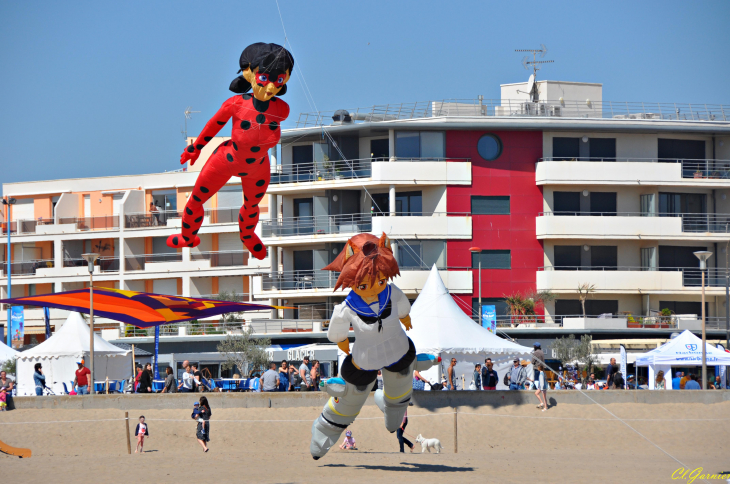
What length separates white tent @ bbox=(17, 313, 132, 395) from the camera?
30.2 meters

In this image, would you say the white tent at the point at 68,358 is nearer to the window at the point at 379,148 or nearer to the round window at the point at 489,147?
the window at the point at 379,148

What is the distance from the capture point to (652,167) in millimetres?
42406

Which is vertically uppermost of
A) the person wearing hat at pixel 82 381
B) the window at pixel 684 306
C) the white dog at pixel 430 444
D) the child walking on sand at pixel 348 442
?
the window at pixel 684 306

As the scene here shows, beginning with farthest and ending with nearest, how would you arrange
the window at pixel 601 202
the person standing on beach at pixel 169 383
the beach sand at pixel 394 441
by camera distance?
the window at pixel 601 202, the person standing on beach at pixel 169 383, the beach sand at pixel 394 441

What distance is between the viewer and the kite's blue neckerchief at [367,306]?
1386cm

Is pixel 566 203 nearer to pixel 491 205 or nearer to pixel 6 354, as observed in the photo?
pixel 491 205

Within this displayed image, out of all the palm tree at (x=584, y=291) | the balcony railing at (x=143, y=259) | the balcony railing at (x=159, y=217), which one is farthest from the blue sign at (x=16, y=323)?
the palm tree at (x=584, y=291)

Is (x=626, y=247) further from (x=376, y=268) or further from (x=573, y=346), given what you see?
(x=376, y=268)

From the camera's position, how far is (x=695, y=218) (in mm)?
43656

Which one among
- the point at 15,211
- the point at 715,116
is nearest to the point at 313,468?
the point at 715,116

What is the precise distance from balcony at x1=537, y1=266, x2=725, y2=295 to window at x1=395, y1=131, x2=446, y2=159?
25.2 ft

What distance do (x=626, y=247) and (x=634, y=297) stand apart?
2459 mm

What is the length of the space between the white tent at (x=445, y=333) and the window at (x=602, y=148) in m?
20.9

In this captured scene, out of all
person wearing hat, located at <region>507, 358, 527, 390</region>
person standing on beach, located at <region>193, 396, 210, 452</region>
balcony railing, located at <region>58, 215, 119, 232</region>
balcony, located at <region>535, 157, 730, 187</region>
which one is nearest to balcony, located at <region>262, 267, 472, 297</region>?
balcony, located at <region>535, 157, 730, 187</region>
